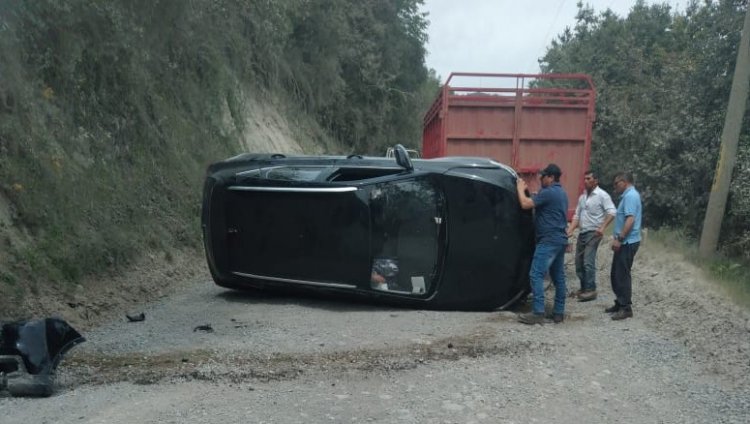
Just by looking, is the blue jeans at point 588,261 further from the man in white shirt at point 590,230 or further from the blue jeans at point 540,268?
the blue jeans at point 540,268

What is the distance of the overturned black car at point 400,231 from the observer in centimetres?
700

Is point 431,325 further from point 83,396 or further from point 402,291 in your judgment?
point 83,396

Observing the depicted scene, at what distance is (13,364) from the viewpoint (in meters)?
4.88

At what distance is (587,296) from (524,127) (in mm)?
2956

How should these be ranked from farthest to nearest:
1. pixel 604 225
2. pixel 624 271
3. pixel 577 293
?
1. pixel 577 293
2. pixel 604 225
3. pixel 624 271

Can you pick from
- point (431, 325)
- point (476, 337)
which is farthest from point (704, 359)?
point (431, 325)

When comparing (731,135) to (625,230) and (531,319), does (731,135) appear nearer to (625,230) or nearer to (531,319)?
(625,230)

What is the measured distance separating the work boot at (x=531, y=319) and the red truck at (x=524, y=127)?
10.8 ft

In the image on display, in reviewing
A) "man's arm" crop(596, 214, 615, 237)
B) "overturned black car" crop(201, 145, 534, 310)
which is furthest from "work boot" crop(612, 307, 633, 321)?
"man's arm" crop(596, 214, 615, 237)

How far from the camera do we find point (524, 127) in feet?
33.2

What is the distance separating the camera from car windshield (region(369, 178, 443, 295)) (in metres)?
7.03

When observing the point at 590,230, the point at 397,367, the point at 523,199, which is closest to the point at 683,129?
the point at 590,230

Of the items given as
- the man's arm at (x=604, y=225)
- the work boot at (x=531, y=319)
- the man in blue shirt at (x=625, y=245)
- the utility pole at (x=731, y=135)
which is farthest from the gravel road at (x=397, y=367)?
the utility pole at (x=731, y=135)

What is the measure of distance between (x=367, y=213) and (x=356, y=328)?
127 cm
